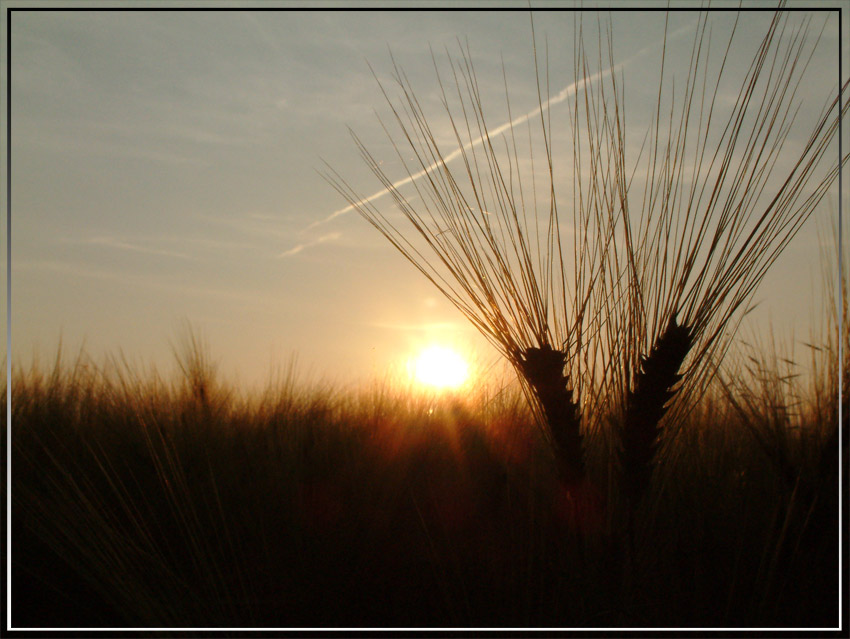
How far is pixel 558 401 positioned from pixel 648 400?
0.42ft

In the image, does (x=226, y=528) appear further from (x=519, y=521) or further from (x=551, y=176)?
(x=551, y=176)

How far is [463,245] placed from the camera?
2.92ft

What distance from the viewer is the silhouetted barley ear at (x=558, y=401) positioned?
2.84 feet

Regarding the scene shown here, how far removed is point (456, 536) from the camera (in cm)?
112

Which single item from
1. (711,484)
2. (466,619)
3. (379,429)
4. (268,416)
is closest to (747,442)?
(711,484)

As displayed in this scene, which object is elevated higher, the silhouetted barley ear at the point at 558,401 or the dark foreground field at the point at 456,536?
the silhouetted barley ear at the point at 558,401

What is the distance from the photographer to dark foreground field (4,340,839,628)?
3.14 feet

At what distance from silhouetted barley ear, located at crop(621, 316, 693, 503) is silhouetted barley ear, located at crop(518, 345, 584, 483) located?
73 mm

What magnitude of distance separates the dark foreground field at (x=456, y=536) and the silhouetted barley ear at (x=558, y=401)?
0.06 meters

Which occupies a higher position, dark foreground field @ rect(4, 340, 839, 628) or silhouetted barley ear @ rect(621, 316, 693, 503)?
silhouetted barley ear @ rect(621, 316, 693, 503)

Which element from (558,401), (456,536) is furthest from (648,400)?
(456,536)

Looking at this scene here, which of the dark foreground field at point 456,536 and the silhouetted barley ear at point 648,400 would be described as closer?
the silhouetted barley ear at point 648,400

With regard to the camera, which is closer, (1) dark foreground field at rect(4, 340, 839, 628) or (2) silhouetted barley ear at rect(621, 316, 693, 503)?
(2) silhouetted barley ear at rect(621, 316, 693, 503)

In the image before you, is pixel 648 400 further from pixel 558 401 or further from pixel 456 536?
pixel 456 536
